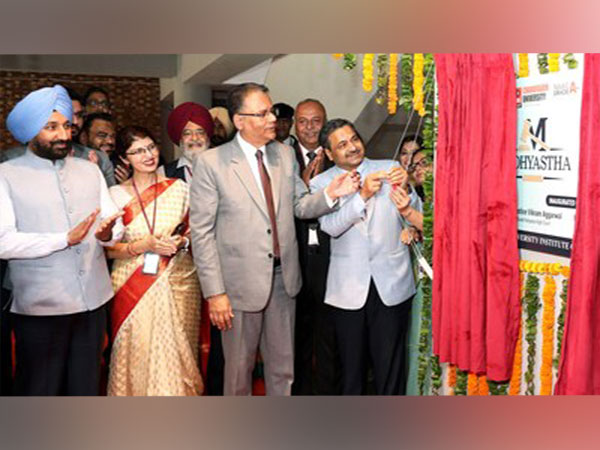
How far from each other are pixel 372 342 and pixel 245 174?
3.33ft

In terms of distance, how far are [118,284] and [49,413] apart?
0.73 m

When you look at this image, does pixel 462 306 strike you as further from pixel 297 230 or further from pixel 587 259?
pixel 297 230

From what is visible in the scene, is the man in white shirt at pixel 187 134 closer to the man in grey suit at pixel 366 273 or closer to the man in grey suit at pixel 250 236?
the man in grey suit at pixel 250 236

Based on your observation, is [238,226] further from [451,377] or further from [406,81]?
[451,377]

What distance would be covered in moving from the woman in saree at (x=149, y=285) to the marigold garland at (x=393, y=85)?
106cm

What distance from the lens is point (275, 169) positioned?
3.74 m

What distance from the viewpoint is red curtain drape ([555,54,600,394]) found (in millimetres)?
3396

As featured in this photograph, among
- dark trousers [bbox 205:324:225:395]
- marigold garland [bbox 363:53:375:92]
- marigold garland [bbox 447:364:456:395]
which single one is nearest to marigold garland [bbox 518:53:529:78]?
marigold garland [bbox 363:53:375:92]

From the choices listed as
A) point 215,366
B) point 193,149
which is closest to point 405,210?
point 193,149

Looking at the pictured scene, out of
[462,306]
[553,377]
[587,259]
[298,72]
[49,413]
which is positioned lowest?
[49,413]

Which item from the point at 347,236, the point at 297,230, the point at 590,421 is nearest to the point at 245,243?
the point at 297,230

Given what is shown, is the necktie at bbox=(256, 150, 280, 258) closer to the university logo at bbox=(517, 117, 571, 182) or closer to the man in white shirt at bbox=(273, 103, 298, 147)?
the man in white shirt at bbox=(273, 103, 298, 147)

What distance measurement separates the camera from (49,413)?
3.82 m

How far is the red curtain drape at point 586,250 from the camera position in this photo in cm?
340
